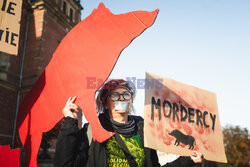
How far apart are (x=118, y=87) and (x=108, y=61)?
0.97 feet

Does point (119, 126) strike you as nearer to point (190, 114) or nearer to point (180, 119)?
point (180, 119)

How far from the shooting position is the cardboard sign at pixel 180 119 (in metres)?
2.12

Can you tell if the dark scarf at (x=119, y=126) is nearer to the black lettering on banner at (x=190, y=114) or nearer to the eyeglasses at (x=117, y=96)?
the eyeglasses at (x=117, y=96)

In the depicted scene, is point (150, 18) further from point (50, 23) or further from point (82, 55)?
point (50, 23)

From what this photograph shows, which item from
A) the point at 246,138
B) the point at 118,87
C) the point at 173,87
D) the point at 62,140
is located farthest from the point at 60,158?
the point at 246,138

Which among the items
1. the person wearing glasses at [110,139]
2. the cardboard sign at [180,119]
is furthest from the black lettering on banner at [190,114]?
the person wearing glasses at [110,139]

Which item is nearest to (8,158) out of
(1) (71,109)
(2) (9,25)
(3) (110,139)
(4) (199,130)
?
(1) (71,109)

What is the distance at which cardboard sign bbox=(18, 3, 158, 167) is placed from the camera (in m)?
2.03

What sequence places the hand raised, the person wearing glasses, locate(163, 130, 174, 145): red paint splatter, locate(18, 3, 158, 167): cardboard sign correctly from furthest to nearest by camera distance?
locate(163, 130, 174, 145): red paint splatter → locate(18, 3, 158, 167): cardboard sign → the hand raised → the person wearing glasses

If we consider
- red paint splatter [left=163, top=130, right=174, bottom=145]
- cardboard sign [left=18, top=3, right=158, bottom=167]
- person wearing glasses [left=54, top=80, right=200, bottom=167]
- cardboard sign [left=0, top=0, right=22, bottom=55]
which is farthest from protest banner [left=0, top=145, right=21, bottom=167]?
red paint splatter [left=163, top=130, right=174, bottom=145]

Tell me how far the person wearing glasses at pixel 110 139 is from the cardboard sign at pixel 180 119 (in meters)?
0.13

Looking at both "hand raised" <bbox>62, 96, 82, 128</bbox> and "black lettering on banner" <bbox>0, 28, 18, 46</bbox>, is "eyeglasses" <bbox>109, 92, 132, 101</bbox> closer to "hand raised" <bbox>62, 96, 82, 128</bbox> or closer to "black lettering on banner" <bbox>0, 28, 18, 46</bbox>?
"hand raised" <bbox>62, 96, 82, 128</bbox>

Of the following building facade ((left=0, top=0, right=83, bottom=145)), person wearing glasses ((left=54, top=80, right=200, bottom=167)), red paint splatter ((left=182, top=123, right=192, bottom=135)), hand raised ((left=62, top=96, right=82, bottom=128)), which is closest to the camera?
person wearing glasses ((left=54, top=80, right=200, bottom=167))

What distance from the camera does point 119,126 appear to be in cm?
200
